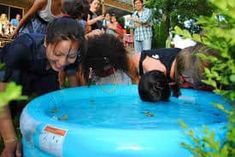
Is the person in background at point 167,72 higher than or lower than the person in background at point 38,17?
lower

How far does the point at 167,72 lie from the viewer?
4000 mm

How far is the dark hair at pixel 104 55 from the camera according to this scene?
4348mm

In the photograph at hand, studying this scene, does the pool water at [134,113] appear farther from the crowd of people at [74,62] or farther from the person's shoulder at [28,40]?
the person's shoulder at [28,40]

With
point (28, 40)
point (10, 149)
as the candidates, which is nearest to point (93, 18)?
point (28, 40)

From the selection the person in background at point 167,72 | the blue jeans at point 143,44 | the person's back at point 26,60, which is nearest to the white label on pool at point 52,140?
the person's back at point 26,60

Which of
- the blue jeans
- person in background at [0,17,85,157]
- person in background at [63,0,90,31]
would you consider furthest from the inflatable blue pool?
the blue jeans

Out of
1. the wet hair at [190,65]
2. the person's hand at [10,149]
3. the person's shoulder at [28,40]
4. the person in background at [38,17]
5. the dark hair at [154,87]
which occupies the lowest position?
the person's hand at [10,149]

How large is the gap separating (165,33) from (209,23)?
13.2 m

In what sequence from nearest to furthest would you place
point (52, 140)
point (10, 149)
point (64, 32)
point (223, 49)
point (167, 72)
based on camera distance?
point (223, 49) < point (52, 140) < point (10, 149) < point (64, 32) < point (167, 72)

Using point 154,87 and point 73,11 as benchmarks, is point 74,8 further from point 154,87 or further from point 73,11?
point 154,87

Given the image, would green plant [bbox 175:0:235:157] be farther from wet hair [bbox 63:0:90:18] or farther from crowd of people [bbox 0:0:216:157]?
wet hair [bbox 63:0:90:18]

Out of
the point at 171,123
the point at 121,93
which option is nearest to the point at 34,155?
the point at 171,123

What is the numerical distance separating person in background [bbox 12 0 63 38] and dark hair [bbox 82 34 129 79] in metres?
0.48

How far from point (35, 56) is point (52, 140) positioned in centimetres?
120
